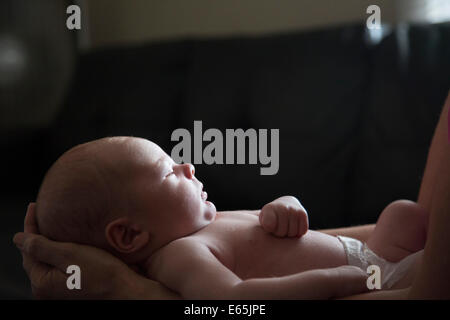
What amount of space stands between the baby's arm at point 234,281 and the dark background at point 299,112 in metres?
0.43

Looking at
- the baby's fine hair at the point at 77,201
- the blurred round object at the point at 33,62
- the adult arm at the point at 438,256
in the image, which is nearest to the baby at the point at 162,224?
the baby's fine hair at the point at 77,201

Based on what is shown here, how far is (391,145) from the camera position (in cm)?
128

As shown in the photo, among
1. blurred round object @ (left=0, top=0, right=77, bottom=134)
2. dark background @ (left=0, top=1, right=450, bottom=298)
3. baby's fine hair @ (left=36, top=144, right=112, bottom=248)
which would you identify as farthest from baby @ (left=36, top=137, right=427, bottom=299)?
blurred round object @ (left=0, top=0, right=77, bottom=134)

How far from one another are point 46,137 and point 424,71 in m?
1.14

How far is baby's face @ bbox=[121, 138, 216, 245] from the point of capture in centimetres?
62

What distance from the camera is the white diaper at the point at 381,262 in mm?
636

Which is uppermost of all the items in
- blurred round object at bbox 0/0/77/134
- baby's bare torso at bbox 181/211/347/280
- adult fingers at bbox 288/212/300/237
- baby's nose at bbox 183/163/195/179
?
blurred round object at bbox 0/0/77/134

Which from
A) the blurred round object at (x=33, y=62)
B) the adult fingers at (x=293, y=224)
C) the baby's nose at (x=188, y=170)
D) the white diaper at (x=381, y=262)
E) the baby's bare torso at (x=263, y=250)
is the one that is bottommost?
the white diaper at (x=381, y=262)

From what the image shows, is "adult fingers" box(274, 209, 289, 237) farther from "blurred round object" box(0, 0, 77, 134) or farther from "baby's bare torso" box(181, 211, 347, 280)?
"blurred round object" box(0, 0, 77, 134)

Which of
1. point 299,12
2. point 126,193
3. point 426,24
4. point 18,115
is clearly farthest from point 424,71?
point 18,115

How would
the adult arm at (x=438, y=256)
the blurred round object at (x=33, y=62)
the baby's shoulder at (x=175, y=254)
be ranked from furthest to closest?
the blurred round object at (x=33, y=62), the baby's shoulder at (x=175, y=254), the adult arm at (x=438, y=256)

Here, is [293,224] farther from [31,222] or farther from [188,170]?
[31,222]

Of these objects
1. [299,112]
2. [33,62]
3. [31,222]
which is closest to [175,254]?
[31,222]

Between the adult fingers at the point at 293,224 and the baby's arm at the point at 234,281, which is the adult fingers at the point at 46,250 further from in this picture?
the adult fingers at the point at 293,224
